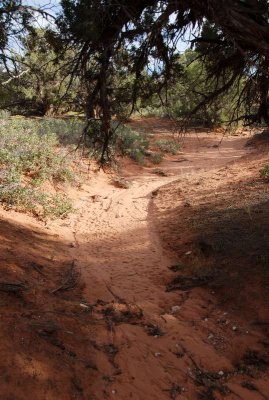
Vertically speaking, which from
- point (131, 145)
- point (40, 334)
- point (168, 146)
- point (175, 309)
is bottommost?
point (175, 309)

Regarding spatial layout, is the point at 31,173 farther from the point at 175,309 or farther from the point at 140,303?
the point at 175,309

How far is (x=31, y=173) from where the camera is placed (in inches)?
400

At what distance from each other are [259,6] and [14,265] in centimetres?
470

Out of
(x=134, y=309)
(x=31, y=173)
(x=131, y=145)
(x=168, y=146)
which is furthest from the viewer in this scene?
(x=168, y=146)

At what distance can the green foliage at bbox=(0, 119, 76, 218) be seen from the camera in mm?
8492

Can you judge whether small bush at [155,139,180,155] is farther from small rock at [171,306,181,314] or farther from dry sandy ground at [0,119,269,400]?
small rock at [171,306,181,314]

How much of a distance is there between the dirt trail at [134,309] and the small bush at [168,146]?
8889 mm

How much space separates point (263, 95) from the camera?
19.1ft

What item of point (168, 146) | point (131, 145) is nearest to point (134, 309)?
Result: point (131, 145)

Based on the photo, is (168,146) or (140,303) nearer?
(140,303)

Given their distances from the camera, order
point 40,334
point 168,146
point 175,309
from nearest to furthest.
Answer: point 40,334
point 175,309
point 168,146

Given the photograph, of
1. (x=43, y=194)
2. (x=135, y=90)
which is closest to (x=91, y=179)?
(x=43, y=194)

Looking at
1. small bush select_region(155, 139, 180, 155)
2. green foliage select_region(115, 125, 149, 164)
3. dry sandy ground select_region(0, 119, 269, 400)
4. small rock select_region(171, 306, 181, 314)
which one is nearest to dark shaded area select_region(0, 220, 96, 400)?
dry sandy ground select_region(0, 119, 269, 400)

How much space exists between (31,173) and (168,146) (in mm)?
10674
